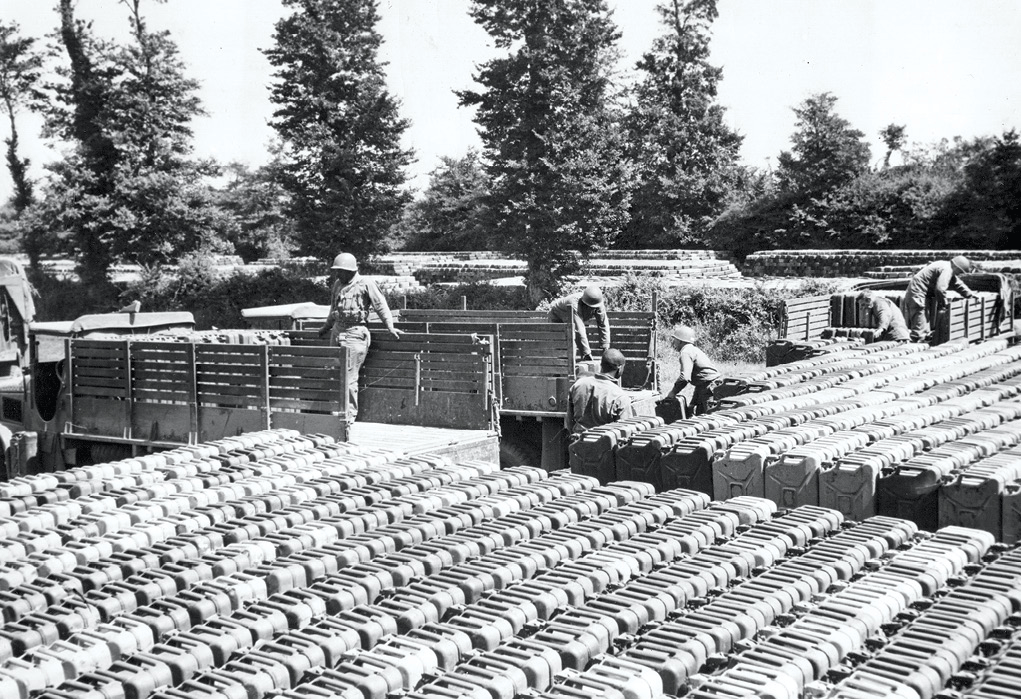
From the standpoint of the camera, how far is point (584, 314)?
13578 mm

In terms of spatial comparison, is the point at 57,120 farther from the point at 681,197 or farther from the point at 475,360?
the point at 475,360

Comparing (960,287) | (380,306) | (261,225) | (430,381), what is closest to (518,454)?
(430,381)

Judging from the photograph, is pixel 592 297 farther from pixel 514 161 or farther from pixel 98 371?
pixel 514 161

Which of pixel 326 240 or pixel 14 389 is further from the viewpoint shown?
pixel 326 240

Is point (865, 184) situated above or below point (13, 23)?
below

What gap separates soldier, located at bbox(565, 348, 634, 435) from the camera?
33.3 feet

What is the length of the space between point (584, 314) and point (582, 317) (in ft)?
0.23

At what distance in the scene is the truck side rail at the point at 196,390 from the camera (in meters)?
10.5

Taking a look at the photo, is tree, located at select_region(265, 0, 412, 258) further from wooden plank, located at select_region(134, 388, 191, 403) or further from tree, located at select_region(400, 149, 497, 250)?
wooden plank, located at select_region(134, 388, 191, 403)

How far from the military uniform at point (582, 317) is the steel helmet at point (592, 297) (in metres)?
0.05

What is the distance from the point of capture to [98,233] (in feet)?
116

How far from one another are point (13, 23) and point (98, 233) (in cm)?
1093

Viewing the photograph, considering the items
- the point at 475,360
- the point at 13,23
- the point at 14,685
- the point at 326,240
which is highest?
the point at 13,23

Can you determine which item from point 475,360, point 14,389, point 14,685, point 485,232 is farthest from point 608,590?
point 485,232
